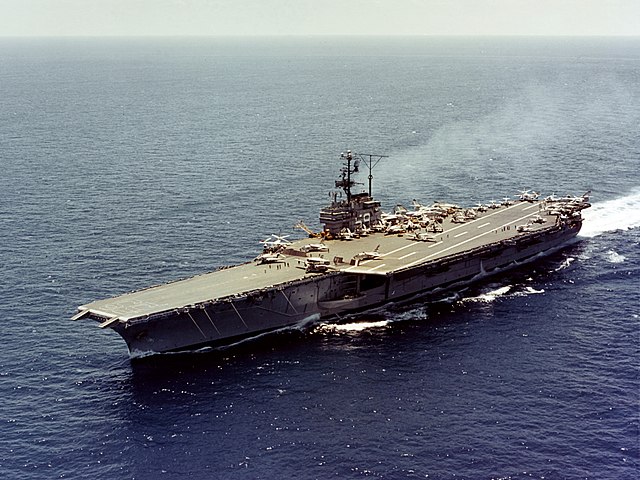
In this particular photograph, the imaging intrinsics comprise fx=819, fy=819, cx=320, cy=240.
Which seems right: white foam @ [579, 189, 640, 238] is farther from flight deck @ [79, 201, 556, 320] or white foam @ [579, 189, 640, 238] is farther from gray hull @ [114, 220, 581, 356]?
gray hull @ [114, 220, 581, 356]

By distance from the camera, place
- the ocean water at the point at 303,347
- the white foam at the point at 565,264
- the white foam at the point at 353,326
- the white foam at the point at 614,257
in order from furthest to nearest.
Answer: the white foam at the point at 614,257
the white foam at the point at 565,264
the white foam at the point at 353,326
the ocean water at the point at 303,347

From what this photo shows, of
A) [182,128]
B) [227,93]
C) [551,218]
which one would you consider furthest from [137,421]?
[227,93]

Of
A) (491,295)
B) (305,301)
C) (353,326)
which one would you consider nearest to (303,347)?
(305,301)

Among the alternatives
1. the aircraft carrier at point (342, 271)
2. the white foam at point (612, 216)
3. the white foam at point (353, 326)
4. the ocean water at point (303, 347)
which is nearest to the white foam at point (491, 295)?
the ocean water at point (303, 347)

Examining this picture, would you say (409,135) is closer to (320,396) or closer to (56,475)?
(320,396)

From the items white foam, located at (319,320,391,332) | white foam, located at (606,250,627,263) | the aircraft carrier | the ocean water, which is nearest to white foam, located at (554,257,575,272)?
the ocean water

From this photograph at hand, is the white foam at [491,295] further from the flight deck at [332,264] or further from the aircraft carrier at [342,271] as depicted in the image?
the flight deck at [332,264]

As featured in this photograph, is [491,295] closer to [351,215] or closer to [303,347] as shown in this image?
[351,215]
